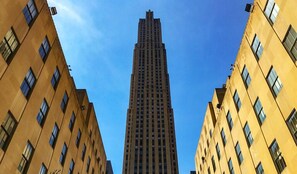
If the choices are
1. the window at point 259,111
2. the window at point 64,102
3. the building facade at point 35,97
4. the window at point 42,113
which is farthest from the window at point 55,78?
the window at point 259,111

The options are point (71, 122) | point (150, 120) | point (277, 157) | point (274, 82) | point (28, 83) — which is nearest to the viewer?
point (277, 157)

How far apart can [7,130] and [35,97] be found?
4.78 meters

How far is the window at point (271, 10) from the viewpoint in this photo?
→ 24597 mm

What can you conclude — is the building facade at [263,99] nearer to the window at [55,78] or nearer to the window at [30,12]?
the window at [55,78]

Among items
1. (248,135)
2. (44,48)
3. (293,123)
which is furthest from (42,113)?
(293,123)

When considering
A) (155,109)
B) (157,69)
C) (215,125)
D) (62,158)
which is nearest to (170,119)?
(155,109)

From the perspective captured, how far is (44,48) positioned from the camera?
2828cm

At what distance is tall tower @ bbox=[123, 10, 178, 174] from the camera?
119 metres

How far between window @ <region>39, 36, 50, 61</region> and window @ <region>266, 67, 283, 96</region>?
67.0 ft

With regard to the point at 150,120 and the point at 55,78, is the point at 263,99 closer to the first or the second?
the point at 55,78

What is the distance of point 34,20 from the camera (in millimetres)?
26125

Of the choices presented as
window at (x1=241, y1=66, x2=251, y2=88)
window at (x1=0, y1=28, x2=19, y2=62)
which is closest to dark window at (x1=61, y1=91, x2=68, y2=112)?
window at (x1=0, y1=28, x2=19, y2=62)

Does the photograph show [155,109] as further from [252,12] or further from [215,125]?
[252,12]

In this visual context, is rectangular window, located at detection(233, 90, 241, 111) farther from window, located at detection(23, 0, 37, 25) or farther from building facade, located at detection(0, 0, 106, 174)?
window, located at detection(23, 0, 37, 25)
